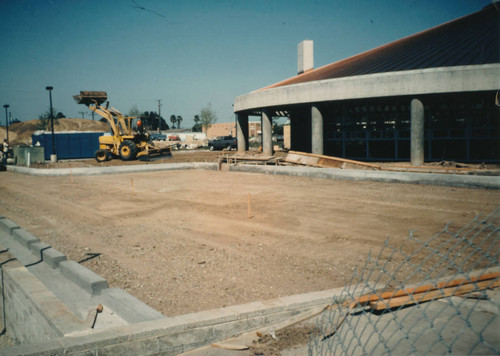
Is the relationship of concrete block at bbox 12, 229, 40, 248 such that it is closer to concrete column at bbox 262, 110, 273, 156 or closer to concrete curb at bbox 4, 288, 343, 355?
concrete curb at bbox 4, 288, 343, 355

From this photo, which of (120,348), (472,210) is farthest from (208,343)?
(472,210)

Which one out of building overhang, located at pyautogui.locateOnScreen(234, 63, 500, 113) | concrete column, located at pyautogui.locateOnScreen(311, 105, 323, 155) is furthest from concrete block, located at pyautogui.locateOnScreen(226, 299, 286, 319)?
concrete column, located at pyautogui.locateOnScreen(311, 105, 323, 155)

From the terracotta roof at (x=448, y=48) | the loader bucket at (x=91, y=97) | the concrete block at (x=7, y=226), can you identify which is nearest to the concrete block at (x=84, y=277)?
the concrete block at (x=7, y=226)

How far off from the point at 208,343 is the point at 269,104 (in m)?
25.1

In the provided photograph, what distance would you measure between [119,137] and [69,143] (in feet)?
38.0

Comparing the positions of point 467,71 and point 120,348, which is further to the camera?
point 467,71

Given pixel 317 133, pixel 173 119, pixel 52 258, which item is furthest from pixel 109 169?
pixel 173 119

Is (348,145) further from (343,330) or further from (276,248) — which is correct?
(343,330)

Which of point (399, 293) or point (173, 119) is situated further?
point (173, 119)

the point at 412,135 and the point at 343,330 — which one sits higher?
the point at 412,135

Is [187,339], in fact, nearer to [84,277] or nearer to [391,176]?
[84,277]

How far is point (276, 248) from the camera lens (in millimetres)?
7789

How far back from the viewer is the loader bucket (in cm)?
2759

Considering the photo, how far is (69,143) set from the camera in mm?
37719
